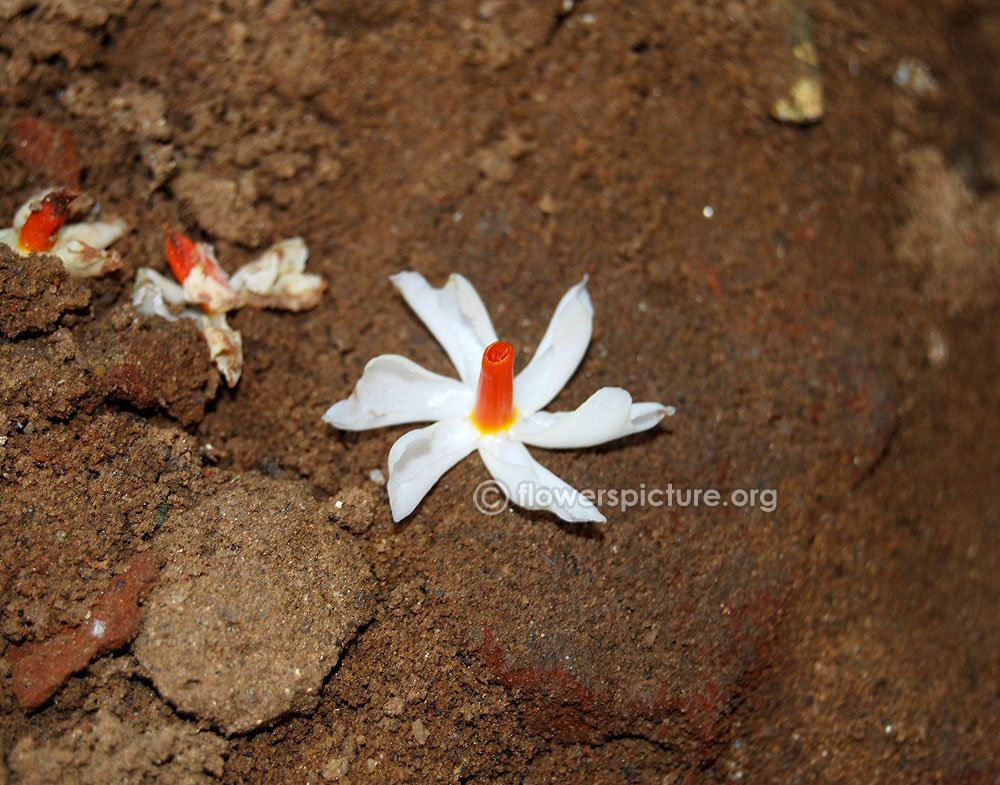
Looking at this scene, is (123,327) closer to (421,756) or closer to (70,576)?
(70,576)

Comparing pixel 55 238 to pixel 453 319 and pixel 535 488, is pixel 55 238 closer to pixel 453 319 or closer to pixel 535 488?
pixel 453 319

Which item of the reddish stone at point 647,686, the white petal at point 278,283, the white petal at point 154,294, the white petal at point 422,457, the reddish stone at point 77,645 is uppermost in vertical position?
the white petal at point 154,294

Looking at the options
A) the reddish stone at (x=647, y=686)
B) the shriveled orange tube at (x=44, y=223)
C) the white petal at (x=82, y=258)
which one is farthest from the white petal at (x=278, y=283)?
the reddish stone at (x=647, y=686)

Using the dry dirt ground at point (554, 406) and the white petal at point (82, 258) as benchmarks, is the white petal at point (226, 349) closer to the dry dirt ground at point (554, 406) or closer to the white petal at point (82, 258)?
the dry dirt ground at point (554, 406)

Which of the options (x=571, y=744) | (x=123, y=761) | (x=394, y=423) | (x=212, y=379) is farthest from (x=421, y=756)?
(x=212, y=379)

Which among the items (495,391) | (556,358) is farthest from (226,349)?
(556,358)
